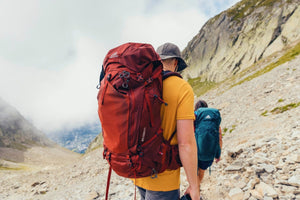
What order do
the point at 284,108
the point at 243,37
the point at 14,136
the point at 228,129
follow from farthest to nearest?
the point at 14,136 → the point at 243,37 → the point at 228,129 → the point at 284,108

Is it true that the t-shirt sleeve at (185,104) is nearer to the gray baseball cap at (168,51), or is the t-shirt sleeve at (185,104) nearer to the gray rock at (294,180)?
the gray baseball cap at (168,51)

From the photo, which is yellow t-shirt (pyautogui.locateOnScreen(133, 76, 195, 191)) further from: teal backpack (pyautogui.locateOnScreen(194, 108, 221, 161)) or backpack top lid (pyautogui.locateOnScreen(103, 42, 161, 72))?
teal backpack (pyautogui.locateOnScreen(194, 108, 221, 161))

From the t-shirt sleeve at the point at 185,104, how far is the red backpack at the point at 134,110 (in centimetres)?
29

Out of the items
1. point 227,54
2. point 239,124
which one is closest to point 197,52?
point 227,54

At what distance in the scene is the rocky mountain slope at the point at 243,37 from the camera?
54.2 meters

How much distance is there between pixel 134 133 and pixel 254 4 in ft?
368

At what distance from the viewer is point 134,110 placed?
2.24 m

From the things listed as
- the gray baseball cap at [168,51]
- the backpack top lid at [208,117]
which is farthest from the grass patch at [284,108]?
the gray baseball cap at [168,51]

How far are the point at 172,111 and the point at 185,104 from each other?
0.69 feet

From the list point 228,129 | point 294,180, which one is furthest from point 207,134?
point 228,129

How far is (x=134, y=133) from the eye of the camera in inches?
88.8

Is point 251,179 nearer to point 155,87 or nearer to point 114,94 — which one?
point 155,87

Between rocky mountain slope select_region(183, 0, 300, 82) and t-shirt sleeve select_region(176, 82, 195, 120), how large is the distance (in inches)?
2421

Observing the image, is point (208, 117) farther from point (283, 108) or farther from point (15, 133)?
point (15, 133)
